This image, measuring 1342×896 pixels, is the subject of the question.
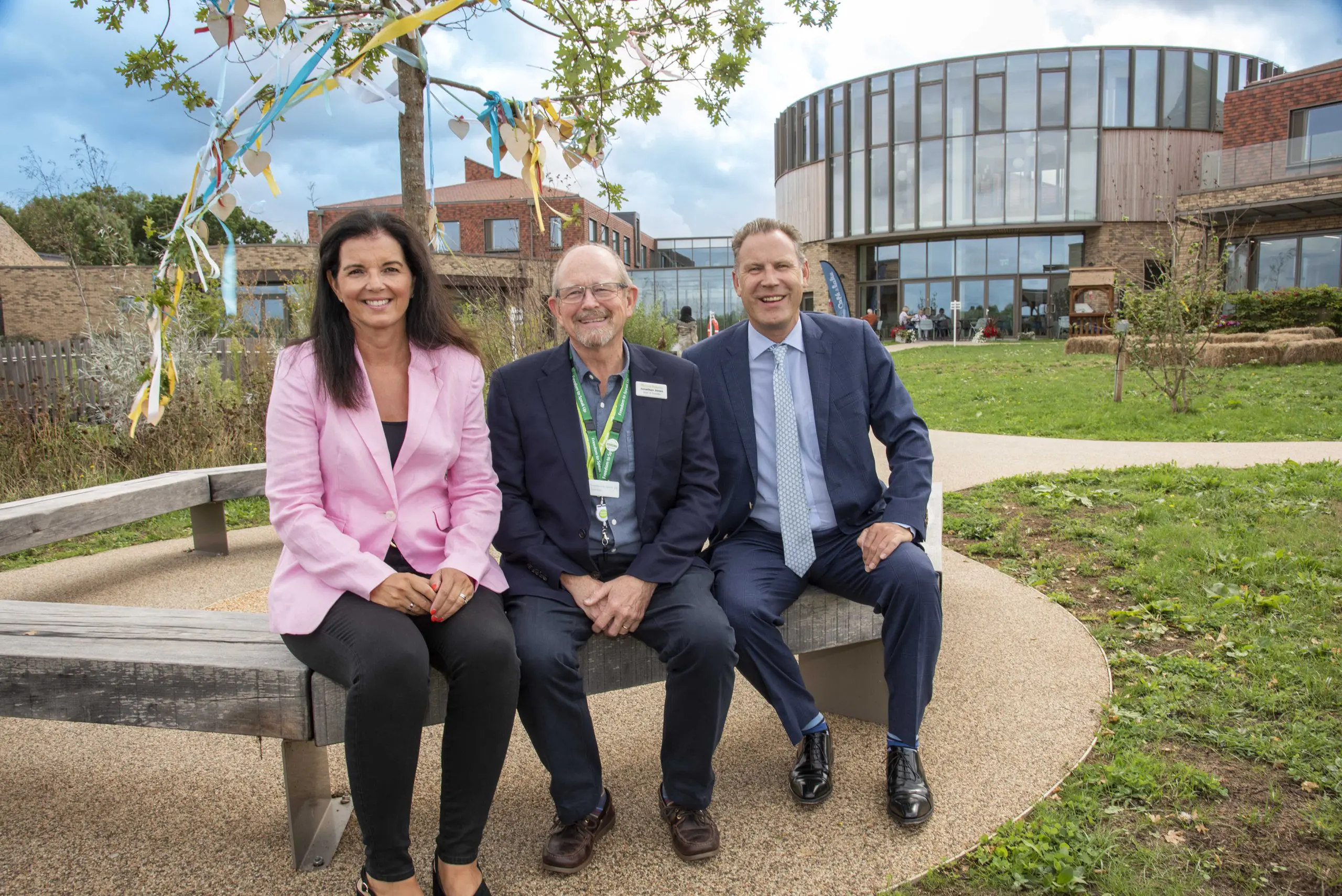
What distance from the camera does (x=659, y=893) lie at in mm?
2254

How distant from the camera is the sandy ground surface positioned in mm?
2332

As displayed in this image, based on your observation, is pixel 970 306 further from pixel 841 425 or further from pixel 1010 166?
pixel 841 425

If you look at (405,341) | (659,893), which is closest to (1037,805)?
(659,893)

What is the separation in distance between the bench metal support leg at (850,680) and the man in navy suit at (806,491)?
378mm

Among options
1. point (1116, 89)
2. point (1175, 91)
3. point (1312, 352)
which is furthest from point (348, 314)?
point (1175, 91)

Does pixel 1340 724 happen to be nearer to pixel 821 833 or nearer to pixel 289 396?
pixel 821 833

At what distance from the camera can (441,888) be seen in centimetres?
221

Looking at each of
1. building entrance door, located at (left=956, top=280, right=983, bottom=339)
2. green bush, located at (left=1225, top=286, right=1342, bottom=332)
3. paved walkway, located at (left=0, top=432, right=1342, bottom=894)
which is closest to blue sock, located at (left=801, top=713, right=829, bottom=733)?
paved walkway, located at (left=0, top=432, right=1342, bottom=894)

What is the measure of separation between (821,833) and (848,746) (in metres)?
0.56

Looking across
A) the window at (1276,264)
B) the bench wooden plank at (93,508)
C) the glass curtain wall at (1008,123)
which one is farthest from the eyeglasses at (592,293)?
the glass curtain wall at (1008,123)

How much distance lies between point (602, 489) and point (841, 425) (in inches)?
35.2

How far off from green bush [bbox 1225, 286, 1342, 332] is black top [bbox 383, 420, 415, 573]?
896 inches

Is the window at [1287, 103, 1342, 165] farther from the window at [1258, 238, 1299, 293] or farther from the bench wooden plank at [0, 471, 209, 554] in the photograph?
the bench wooden plank at [0, 471, 209, 554]

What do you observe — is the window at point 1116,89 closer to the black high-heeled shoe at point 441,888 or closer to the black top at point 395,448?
the black top at point 395,448
